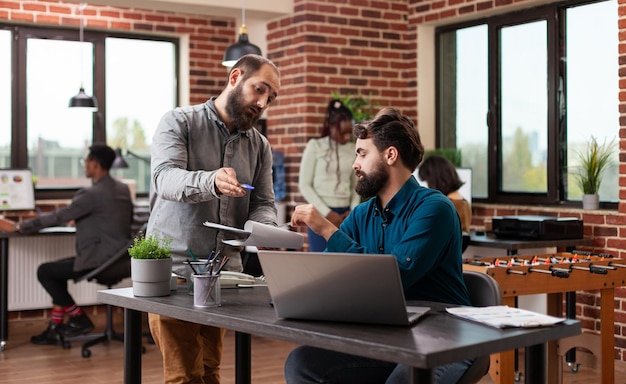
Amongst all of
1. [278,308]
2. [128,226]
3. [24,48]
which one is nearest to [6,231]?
[128,226]

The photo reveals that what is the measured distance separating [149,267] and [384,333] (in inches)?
35.1

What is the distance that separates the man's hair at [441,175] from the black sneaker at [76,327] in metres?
2.59

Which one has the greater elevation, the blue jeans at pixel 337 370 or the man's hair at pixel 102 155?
the man's hair at pixel 102 155

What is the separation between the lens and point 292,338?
2.26 meters

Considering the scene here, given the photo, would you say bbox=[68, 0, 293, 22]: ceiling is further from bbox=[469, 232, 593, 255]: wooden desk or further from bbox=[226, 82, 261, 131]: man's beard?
bbox=[226, 82, 261, 131]: man's beard

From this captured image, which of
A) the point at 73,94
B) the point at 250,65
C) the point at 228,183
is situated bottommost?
the point at 228,183

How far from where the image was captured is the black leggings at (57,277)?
6250mm

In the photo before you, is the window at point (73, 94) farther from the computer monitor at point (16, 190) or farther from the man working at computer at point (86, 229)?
the man working at computer at point (86, 229)

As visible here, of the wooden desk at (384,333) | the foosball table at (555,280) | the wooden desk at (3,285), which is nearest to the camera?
the wooden desk at (384,333)

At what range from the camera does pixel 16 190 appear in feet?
22.2

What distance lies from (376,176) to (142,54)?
5125 millimetres

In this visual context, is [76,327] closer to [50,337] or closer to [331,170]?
[50,337]

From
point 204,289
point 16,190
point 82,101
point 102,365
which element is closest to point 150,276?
point 204,289

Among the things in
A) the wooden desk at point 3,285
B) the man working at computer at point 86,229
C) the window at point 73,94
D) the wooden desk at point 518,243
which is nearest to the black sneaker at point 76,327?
the man working at computer at point 86,229
